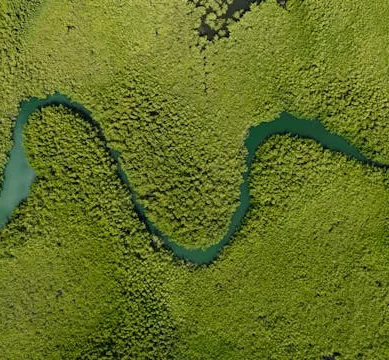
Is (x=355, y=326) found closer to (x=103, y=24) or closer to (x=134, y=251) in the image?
(x=134, y=251)

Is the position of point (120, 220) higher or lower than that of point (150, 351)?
higher

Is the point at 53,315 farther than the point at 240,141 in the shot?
No

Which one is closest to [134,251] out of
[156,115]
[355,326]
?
[156,115]

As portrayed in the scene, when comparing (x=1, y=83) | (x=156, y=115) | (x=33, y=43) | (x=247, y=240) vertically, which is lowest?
(x=247, y=240)

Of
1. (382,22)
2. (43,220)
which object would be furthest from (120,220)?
(382,22)

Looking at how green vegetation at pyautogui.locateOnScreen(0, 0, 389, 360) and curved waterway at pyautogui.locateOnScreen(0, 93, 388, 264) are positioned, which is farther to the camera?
curved waterway at pyautogui.locateOnScreen(0, 93, 388, 264)
